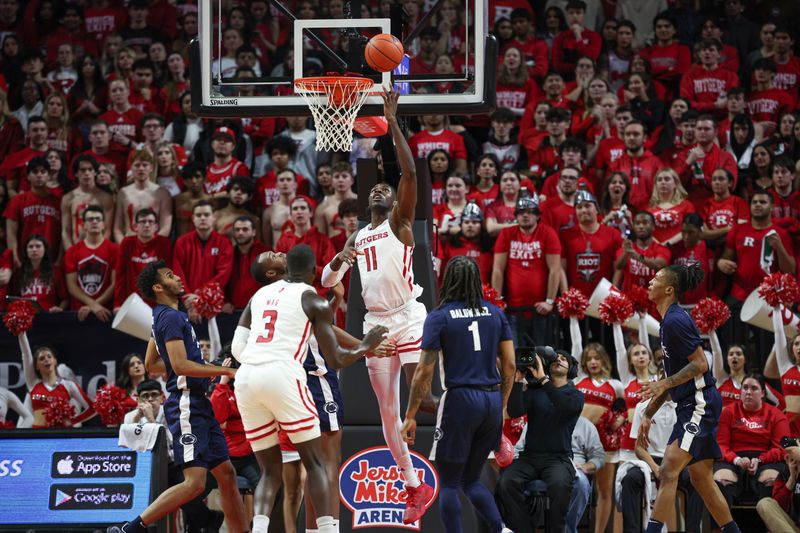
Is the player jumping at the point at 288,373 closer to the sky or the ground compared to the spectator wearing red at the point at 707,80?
closer to the ground

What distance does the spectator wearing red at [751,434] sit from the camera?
34.9 feet

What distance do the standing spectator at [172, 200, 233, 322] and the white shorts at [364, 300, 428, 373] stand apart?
3.51 metres

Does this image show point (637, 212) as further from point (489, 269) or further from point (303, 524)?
point (303, 524)

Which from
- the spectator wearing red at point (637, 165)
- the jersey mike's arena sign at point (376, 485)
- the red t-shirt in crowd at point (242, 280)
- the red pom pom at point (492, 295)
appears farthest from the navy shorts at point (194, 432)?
Result: the spectator wearing red at point (637, 165)

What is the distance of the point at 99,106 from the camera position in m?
15.7

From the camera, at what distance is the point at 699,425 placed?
8734mm

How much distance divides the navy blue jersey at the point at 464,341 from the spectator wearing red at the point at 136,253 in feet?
16.2

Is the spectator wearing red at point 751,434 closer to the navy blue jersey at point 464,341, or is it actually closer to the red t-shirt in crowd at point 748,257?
the red t-shirt in crowd at point 748,257

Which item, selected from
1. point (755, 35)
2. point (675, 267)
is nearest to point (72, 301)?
point (675, 267)

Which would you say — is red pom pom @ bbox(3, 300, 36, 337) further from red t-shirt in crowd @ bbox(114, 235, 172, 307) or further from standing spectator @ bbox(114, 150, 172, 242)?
standing spectator @ bbox(114, 150, 172, 242)

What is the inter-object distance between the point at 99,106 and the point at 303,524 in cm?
817

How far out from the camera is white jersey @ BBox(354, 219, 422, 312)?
9055 millimetres

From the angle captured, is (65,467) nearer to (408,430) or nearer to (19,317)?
(19,317)

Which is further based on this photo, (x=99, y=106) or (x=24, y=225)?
(x=99, y=106)
